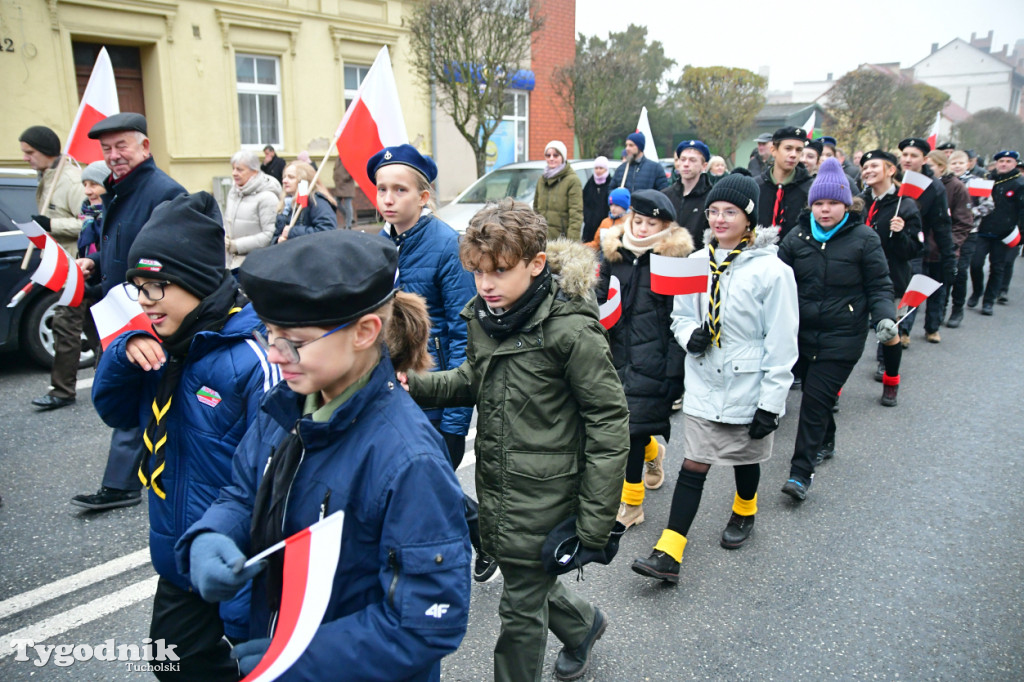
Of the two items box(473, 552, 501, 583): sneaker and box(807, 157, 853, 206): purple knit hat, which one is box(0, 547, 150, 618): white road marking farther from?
box(807, 157, 853, 206): purple knit hat

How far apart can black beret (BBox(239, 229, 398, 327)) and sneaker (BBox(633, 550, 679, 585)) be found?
245 centimetres

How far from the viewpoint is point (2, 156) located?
11094 millimetres

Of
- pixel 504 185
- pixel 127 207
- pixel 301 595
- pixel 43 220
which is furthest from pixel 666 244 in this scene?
pixel 504 185

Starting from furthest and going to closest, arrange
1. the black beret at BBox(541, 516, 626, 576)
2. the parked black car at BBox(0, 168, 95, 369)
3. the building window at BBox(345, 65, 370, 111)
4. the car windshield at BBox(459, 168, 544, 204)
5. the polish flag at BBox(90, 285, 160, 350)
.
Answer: the building window at BBox(345, 65, 370, 111), the car windshield at BBox(459, 168, 544, 204), the parked black car at BBox(0, 168, 95, 369), the polish flag at BBox(90, 285, 160, 350), the black beret at BBox(541, 516, 626, 576)

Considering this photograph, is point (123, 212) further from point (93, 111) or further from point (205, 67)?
point (205, 67)

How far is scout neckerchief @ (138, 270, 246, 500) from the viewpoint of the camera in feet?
7.26

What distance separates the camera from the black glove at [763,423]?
138 inches

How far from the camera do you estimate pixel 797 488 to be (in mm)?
4492

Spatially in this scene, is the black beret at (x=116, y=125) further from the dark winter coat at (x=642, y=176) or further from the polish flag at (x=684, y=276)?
the dark winter coat at (x=642, y=176)

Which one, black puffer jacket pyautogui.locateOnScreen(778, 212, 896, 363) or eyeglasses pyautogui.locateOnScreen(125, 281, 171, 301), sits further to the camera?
black puffer jacket pyautogui.locateOnScreen(778, 212, 896, 363)

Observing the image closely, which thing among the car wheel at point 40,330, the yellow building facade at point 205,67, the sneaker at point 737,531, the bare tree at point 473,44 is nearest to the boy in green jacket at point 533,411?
the sneaker at point 737,531

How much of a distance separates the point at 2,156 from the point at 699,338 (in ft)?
38.9

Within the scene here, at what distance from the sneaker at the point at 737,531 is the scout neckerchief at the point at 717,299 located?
3.51 feet

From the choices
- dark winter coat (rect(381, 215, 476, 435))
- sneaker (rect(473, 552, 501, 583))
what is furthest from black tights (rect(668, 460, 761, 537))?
dark winter coat (rect(381, 215, 476, 435))
